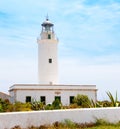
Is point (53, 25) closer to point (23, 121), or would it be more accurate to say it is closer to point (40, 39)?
point (40, 39)

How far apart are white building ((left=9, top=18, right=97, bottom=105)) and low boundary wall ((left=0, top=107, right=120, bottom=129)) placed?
807 inches

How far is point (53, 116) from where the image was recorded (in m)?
11.8

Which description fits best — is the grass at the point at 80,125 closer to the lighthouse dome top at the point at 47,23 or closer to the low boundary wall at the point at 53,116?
the low boundary wall at the point at 53,116

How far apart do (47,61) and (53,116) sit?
2424cm

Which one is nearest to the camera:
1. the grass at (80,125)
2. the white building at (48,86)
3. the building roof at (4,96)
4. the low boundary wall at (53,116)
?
the low boundary wall at (53,116)

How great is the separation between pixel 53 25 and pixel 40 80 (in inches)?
236

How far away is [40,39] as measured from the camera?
121 feet

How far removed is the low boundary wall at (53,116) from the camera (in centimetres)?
1104

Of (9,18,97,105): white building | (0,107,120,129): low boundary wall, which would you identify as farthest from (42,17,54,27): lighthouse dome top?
(0,107,120,129): low boundary wall

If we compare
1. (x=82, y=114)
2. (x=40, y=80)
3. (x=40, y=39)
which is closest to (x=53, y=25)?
(x=40, y=39)

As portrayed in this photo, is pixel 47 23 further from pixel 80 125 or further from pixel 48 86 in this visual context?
pixel 80 125

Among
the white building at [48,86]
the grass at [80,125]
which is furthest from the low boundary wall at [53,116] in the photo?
the white building at [48,86]

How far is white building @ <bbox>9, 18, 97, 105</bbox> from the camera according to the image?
33.2 metres

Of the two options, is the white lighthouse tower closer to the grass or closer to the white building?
the white building
